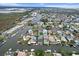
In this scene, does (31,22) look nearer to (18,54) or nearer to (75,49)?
(18,54)

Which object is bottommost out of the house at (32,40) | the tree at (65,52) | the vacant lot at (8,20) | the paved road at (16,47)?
the tree at (65,52)

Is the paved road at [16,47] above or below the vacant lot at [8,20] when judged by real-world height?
below

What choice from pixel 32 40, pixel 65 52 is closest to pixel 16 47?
pixel 32 40

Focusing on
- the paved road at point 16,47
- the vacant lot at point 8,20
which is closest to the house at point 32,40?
the paved road at point 16,47

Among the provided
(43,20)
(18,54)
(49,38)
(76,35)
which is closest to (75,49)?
(76,35)

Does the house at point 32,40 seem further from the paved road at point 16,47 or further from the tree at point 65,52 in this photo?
the tree at point 65,52

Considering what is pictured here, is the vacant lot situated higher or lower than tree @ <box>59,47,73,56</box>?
higher

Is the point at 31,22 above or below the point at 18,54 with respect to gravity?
above

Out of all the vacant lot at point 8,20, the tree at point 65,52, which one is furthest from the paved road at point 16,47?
the vacant lot at point 8,20

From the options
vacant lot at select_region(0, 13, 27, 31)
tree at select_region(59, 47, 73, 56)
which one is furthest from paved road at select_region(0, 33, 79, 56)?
vacant lot at select_region(0, 13, 27, 31)

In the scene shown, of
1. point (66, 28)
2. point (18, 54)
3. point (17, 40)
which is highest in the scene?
point (66, 28)

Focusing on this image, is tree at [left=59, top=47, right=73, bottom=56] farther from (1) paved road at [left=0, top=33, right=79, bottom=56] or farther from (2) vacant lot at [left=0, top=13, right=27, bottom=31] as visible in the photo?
(2) vacant lot at [left=0, top=13, right=27, bottom=31]
